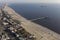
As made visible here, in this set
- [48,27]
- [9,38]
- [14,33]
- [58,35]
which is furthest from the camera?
[48,27]

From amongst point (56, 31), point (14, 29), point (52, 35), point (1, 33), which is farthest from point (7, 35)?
point (56, 31)

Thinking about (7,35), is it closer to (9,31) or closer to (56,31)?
(9,31)

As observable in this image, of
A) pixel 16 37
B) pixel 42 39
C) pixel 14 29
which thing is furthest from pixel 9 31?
pixel 42 39

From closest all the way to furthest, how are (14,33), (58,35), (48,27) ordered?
(14,33) → (58,35) → (48,27)

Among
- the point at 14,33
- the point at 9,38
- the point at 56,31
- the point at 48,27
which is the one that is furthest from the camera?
the point at 48,27

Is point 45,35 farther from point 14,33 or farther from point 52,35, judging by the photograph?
point 14,33

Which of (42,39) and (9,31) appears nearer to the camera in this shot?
(42,39)

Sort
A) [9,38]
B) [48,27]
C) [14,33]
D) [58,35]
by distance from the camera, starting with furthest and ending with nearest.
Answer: [48,27] → [58,35] → [14,33] → [9,38]

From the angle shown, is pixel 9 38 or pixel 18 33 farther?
pixel 18 33

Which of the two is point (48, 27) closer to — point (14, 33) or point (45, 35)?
point (45, 35)
